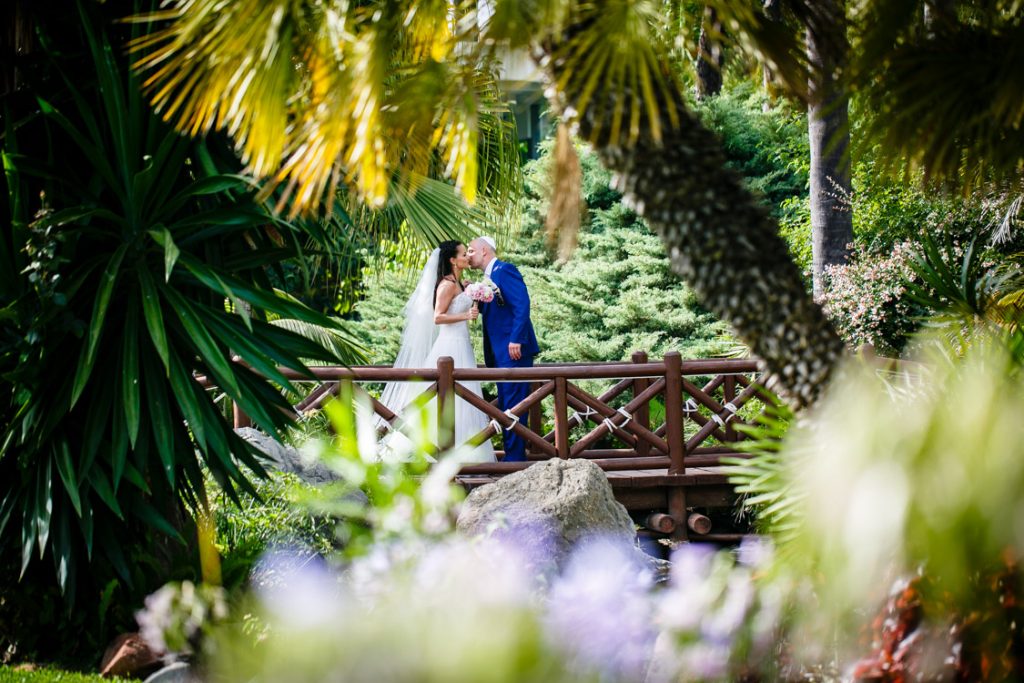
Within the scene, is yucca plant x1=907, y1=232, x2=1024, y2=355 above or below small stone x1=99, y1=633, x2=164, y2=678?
above

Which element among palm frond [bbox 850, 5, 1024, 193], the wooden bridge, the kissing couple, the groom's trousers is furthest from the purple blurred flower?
the kissing couple

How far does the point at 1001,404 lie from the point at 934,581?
551mm

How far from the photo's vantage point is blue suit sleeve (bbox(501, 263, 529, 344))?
9633 mm

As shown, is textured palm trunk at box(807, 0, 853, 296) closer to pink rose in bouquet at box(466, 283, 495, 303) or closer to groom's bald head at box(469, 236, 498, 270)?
groom's bald head at box(469, 236, 498, 270)

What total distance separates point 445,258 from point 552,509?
4.09 metres

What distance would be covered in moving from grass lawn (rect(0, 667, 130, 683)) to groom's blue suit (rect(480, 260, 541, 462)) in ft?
14.4

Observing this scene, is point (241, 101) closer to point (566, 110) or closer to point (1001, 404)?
Answer: point (566, 110)

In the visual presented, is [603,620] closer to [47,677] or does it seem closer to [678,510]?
[47,677]

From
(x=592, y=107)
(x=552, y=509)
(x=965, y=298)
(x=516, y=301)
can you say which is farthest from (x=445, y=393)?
(x=592, y=107)

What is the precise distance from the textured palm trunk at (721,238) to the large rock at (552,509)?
2835 millimetres

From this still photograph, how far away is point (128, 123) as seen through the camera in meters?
5.72

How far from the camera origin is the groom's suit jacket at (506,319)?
31.7 feet

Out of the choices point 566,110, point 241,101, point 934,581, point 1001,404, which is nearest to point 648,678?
point 934,581

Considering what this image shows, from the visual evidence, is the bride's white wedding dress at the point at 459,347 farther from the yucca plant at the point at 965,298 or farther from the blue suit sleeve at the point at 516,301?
the yucca plant at the point at 965,298
